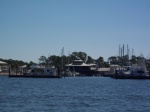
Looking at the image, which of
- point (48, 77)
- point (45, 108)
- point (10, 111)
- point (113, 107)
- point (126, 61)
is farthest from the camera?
point (126, 61)

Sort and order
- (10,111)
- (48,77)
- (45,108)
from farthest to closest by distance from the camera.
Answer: (48,77) → (45,108) → (10,111)

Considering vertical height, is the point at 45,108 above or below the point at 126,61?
below

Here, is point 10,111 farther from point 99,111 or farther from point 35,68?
point 35,68

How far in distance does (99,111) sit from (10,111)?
814 centimetres

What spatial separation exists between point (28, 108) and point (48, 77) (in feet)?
390

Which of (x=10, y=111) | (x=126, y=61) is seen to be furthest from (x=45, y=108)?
(x=126, y=61)

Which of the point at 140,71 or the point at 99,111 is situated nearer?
the point at 99,111

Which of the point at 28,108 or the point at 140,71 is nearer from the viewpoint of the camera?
the point at 28,108

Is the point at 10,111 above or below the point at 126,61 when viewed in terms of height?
below

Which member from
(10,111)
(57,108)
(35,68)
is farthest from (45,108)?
(35,68)

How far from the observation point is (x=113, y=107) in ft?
131

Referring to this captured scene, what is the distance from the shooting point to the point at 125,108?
128ft

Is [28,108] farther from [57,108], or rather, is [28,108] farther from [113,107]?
[113,107]

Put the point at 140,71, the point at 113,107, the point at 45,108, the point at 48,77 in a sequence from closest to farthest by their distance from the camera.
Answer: the point at 45,108
the point at 113,107
the point at 140,71
the point at 48,77
